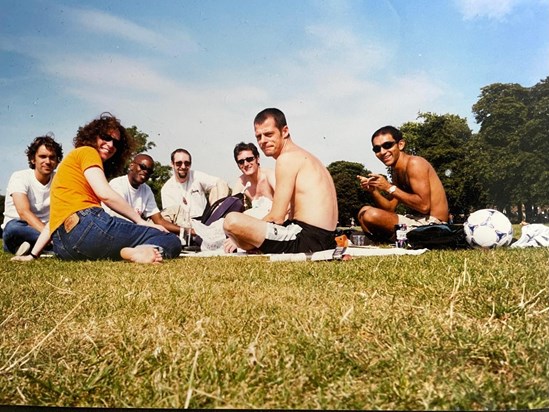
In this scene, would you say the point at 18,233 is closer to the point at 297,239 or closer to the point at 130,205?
→ the point at 130,205

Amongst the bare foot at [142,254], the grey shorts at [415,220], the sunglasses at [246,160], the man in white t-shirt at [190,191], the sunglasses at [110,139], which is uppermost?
the sunglasses at [110,139]

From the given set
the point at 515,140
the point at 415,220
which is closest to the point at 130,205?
the point at 415,220

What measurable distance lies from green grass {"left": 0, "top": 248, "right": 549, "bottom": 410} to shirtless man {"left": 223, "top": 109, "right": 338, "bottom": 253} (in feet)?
8.12

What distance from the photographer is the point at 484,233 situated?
509 cm

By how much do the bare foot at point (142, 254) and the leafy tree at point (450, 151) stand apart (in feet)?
9.14

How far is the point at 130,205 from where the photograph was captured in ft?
18.4

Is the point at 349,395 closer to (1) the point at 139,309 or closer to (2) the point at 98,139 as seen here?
(1) the point at 139,309

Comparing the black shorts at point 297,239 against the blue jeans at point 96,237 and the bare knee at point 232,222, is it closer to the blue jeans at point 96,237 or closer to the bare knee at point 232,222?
the bare knee at point 232,222

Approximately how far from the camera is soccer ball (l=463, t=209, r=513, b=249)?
16.3ft

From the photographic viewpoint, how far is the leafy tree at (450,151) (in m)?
4.16

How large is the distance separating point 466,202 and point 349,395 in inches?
175

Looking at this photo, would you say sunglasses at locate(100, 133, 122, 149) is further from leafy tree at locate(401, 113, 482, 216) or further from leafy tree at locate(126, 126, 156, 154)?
leafy tree at locate(401, 113, 482, 216)

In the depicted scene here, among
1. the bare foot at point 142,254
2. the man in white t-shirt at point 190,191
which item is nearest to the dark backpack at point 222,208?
the man in white t-shirt at point 190,191

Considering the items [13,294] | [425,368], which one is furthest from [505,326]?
[13,294]
